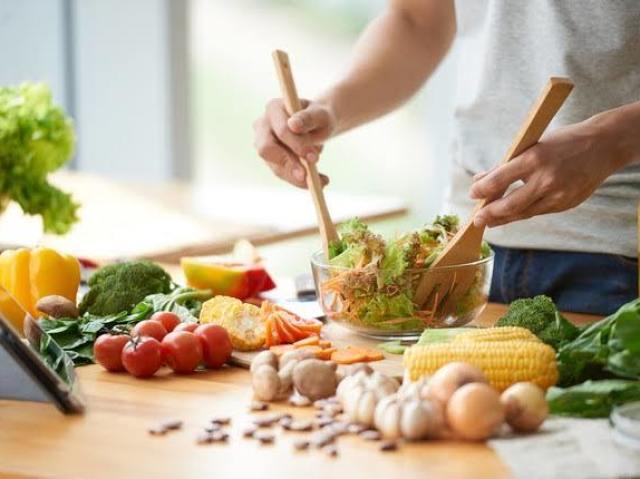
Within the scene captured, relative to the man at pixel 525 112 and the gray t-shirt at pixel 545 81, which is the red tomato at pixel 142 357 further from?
the gray t-shirt at pixel 545 81

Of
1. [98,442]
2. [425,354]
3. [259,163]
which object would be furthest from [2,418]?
[259,163]

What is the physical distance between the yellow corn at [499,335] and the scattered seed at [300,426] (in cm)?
A: 27

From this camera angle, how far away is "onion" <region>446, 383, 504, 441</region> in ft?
4.64

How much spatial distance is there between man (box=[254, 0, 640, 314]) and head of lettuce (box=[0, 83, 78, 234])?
892 mm

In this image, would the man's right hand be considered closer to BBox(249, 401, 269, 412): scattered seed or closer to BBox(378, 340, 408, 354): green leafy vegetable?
BBox(378, 340, 408, 354): green leafy vegetable

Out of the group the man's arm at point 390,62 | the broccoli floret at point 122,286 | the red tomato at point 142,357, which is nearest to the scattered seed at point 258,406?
the red tomato at point 142,357

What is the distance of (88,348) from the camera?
6.19 ft

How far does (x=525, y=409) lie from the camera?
1.44 metres

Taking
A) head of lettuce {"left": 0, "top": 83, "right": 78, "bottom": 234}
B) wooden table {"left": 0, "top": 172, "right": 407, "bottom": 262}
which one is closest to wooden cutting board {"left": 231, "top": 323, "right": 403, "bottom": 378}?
wooden table {"left": 0, "top": 172, "right": 407, "bottom": 262}

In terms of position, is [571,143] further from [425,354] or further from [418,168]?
[418,168]

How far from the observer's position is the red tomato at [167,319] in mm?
1898

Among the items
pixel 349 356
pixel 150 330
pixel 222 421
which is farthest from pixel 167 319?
pixel 222 421

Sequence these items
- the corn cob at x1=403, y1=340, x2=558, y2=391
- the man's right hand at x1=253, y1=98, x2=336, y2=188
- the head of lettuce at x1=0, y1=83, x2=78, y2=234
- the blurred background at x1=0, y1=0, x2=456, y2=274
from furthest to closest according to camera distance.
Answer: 1. the blurred background at x1=0, y1=0, x2=456, y2=274
2. the head of lettuce at x1=0, y1=83, x2=78, y2=234
3. the man's right hand at x1=253, y1=98, x2=336, y2=188
4. the corn cob at x1=403, y1=340, x2=558, y2=391

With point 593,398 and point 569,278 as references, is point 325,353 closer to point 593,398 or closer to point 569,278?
point 593,398
